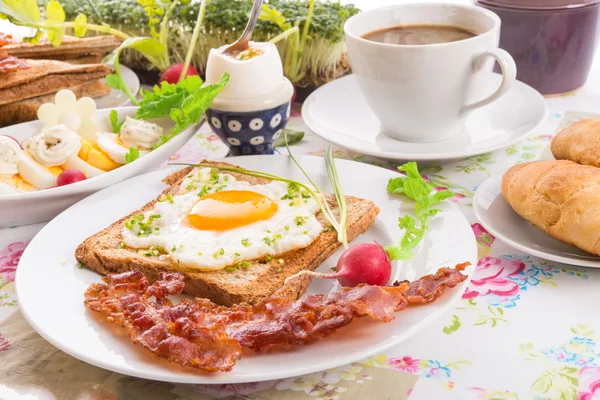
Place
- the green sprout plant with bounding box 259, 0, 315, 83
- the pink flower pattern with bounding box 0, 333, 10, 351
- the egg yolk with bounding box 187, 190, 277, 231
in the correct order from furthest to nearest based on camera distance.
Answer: the green sprout plant with bounding box 259, 0, 315, 83 → the egg yolk with bounding box 187, 190, 277, 231 → the pink flower pattern with bounding box 0, 333, 10, 351

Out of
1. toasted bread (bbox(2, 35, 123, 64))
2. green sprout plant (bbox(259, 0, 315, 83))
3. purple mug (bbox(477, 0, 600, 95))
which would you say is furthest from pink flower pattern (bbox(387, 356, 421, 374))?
toasted bread (bbox(2, 35, 123, 64))

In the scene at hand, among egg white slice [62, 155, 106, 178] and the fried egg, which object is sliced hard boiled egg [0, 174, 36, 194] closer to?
egg white slice [62, 155, 106, 178]

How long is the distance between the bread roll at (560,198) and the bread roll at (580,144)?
0.34 feet

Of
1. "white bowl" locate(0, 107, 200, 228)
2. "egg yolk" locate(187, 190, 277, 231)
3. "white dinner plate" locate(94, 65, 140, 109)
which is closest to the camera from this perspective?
"egg yolk" locate(187, 190, 277, 231)

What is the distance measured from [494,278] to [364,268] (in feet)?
1.42

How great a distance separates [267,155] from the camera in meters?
2.51

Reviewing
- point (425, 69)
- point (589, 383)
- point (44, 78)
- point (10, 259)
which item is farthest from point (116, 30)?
point (589, 383)

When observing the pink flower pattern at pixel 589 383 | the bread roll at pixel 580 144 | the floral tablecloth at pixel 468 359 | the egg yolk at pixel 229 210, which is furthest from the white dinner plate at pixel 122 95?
the pink flower pattern at pixel 589 383

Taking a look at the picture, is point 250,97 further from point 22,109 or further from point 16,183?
point 22,109

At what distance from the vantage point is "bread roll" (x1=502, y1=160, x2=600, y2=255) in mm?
1837

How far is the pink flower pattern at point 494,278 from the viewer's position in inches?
73.9

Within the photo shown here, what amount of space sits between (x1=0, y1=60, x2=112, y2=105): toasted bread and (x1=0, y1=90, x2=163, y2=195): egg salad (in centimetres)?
54

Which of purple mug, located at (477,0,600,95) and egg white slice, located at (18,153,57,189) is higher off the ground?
purple mug, located at (477,0,600,95)

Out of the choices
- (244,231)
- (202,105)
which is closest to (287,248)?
(244,231)
